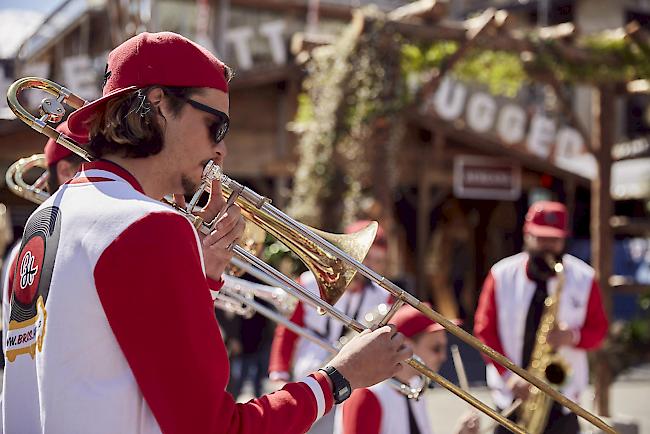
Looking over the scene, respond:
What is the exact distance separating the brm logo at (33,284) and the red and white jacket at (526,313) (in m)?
3.23

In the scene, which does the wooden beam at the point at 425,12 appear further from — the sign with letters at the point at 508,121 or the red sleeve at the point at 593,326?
the sign with letters at the point at 508,121

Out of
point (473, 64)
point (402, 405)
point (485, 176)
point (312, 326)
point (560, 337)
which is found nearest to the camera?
point (402, 405)

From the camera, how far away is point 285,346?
498 centimetres

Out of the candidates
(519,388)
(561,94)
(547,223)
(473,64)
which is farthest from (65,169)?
(473,64)

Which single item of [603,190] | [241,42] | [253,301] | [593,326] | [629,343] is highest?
[253,301]

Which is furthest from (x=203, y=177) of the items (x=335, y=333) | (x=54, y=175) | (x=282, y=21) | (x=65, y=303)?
(x=282, y=21)

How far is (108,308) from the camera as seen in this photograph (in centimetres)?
172

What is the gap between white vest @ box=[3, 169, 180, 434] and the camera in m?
1.72

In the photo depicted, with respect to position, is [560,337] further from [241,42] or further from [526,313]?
[241,42]

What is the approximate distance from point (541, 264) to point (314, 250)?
2738mm

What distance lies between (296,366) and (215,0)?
8.71 metres

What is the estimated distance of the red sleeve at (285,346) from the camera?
493 cm

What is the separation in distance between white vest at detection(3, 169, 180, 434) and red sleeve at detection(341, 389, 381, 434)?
70.9 inches

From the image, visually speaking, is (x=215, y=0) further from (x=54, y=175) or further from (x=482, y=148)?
(x=54, y=175)
